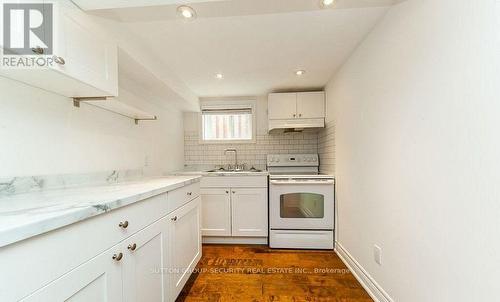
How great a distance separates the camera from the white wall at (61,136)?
1.06 m

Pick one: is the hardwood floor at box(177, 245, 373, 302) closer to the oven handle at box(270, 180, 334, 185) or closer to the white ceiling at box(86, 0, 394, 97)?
the oven handle at box(270, 180, 334, 185)

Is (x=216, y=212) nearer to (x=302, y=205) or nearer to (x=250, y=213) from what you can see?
(x=250, y=213)

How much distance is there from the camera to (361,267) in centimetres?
185

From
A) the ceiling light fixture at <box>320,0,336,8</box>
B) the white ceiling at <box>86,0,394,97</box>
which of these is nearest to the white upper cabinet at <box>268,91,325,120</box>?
the white ceiling at <box>86,0,394,97</box>

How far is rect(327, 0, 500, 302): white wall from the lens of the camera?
0.80 m

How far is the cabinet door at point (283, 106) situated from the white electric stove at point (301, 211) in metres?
0.88

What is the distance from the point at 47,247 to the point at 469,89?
157 cm

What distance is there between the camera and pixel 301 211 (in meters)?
2.62

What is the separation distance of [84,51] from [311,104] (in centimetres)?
252

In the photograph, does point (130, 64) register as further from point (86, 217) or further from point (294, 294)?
point (294, 294)

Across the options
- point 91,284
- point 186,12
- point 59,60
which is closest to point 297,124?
point 186,12

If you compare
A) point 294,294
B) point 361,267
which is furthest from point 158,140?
point 361,267

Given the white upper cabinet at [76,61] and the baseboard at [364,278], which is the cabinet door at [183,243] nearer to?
the white upper cabinet at [76,61]

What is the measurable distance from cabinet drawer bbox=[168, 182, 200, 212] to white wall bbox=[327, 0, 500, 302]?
146cm
